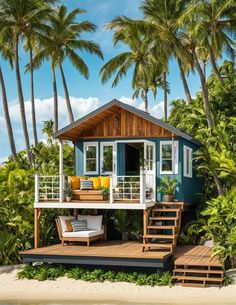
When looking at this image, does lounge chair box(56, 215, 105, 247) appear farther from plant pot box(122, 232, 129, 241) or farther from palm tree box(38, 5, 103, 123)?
palm tree box(38, 5, 103, 123)

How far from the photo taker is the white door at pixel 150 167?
68.1 feet

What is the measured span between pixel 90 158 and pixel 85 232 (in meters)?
3.88

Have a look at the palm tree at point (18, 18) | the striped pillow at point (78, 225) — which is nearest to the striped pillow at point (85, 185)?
the striped pillow at point (78, 225)

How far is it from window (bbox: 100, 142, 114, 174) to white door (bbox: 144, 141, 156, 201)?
5.19 ft

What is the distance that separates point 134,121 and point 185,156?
2.50 meters

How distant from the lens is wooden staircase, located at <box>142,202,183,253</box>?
728 inches

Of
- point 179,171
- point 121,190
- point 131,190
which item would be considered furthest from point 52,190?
point 179,171

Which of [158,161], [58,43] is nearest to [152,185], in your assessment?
[158,161]

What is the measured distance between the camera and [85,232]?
1922 centimetres

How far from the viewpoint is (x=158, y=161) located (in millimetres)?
Result: 21094

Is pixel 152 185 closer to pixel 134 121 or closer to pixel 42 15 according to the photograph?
pixel 134 121

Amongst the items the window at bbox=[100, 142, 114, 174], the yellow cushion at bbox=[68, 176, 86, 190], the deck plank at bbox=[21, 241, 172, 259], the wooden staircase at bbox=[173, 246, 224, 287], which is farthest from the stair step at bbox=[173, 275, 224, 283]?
the window at bbox=[100, 142, 114, 174]

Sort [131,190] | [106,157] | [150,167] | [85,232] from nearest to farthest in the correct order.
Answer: [131,190], [85,232], [150,167], [106,157]

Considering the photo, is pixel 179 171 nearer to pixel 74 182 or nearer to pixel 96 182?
pixel 96 182
